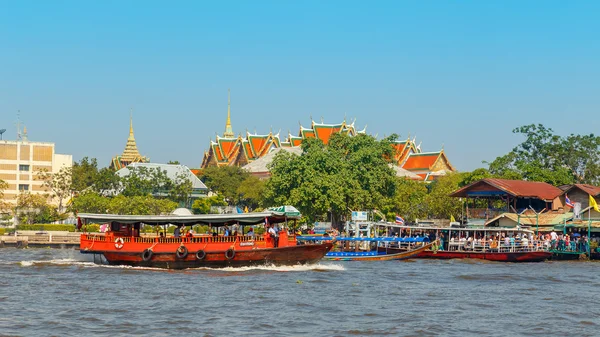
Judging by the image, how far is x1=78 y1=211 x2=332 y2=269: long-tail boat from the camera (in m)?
30.3

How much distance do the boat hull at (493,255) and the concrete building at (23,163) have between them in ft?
174

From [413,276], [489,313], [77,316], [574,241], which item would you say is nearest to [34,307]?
[77,316]

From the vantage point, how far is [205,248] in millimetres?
30531

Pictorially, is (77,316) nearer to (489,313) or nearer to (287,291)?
(287,291)

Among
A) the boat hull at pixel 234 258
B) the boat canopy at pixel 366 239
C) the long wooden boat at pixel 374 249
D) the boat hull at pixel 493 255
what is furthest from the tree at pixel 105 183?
the boat hull at pixel 234 258

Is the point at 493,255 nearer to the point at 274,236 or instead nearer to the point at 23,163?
the point at 274,236

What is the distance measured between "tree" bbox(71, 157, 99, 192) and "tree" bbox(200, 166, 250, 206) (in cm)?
1259

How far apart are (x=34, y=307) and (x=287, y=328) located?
6.39 meters

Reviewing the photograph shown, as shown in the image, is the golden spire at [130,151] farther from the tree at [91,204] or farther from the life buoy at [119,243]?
the life buoy at [119,243]

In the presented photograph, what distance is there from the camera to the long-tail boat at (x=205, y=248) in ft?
99.5

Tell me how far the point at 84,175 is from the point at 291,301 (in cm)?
4919

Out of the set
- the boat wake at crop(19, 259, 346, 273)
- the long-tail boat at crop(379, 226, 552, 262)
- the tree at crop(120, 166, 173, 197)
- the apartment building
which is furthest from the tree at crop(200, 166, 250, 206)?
the boat wake at crop(19, 259, 346, 273)

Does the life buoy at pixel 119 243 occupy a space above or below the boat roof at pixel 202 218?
below

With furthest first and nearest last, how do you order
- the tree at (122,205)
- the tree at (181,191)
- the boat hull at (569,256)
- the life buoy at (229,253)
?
the tree at (181,191)
the tree at (122,205)
the boat hull at (569,256)
the life buoy at (229,253)
